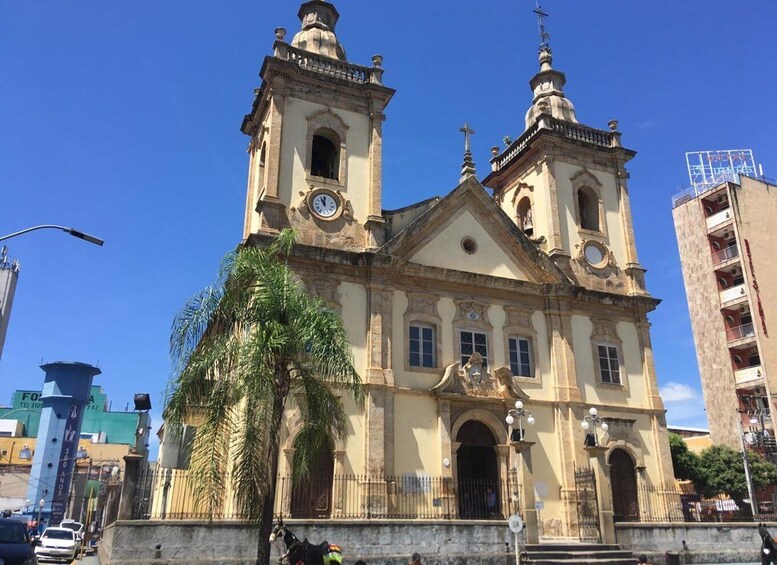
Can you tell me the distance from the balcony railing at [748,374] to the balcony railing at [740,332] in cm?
193

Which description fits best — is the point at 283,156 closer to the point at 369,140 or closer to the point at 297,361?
the point at 369,140

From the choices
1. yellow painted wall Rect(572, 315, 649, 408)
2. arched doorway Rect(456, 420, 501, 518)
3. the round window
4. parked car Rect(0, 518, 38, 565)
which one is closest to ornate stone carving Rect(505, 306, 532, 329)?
yellow painted wall Rect(572, 315, 649, 408)

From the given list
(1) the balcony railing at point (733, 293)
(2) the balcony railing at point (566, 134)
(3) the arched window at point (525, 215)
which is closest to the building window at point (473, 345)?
(3) the arched window at point (525, 215)

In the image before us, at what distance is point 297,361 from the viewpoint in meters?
13.8

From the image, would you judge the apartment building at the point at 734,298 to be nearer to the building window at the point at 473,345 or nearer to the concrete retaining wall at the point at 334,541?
the building window at the point at 473,345

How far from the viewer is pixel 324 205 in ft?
80.4

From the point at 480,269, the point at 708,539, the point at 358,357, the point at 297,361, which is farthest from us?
the point at 480,269

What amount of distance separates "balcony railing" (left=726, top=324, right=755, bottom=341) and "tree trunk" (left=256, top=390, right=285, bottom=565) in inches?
1415

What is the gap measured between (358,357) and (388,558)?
7.11 metres

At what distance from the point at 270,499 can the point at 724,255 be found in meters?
39.2

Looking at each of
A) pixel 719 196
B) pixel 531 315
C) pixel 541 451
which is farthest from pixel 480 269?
pixel 719 196

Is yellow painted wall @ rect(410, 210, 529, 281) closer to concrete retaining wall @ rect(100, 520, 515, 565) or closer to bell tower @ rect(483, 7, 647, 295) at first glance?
bell tower @ rect(483, 7, 647, 295)

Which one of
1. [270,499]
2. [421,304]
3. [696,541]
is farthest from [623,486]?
[270,499]

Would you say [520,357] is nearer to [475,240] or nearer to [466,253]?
[466,253]
